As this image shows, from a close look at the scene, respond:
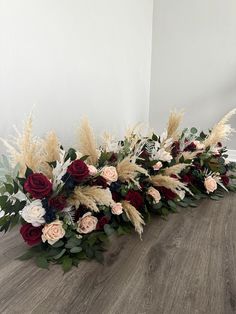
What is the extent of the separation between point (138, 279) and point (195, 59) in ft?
9.17

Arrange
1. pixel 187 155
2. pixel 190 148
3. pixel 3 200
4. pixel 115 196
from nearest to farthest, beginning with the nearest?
pixel 3 200 → pixel 115 196 → pixel 187 155 → pixel 190 148

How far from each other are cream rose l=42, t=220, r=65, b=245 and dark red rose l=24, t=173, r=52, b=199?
12 centimetres

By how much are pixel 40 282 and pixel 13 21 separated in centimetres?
123

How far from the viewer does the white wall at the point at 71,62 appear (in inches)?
59.3

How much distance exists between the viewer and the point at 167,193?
5.25 ft

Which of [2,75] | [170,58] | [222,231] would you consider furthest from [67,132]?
[170,58]

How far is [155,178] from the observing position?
1525 millimetres

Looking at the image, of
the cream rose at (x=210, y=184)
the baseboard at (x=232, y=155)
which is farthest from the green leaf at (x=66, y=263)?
the baseboard at (x=232, y=155)

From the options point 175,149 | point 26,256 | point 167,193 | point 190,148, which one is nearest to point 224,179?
point 190,148

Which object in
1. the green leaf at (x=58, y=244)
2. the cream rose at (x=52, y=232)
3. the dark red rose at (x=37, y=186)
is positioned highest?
the dark red rose at (x=37, y=186)

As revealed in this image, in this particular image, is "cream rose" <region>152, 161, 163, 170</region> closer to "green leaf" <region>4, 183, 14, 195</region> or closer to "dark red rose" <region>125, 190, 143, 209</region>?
"dark red rose" <region>125, 190, 143, 209</region>

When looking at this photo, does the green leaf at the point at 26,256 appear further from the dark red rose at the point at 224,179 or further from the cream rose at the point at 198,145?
the dark red rose at the point at 224,179

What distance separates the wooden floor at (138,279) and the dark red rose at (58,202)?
0.73 ft

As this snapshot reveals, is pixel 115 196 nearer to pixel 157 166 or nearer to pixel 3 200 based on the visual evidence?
pixel 157 166
